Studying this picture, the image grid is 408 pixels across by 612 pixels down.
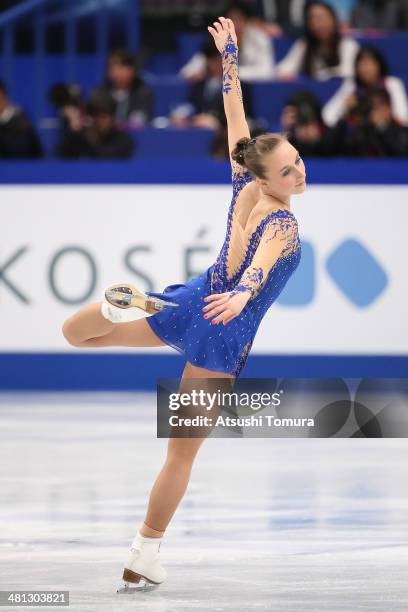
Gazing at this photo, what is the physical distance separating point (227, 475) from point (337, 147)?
3320mm

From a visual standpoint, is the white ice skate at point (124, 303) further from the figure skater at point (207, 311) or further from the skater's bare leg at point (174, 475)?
the skater's bare leg at point (174, 475)

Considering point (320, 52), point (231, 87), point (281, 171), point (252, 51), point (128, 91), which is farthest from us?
point (252, 51)

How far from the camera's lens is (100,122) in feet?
29.0

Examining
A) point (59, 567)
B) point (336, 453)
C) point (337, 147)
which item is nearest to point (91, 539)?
point (59, 567)

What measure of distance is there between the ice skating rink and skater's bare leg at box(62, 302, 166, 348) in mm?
706

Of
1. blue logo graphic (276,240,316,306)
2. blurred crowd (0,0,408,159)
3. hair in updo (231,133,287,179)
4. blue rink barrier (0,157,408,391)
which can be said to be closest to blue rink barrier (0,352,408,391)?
blue rink barrier (0,157,408,391)

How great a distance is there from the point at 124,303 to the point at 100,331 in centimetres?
16

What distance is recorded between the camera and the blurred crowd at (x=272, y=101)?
28.0 feet

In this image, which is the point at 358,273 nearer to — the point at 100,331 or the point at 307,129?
the point at 307,129

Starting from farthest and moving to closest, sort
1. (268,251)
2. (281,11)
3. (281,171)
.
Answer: (281,11) < (281,171) < (268,251)

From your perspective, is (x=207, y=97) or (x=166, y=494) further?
(x=207, y=97)

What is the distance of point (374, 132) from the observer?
8531 millimetres

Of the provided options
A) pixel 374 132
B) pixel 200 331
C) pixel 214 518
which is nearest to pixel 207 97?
pixel 374 132

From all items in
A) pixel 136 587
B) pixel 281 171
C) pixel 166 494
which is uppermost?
pixel 281 171
